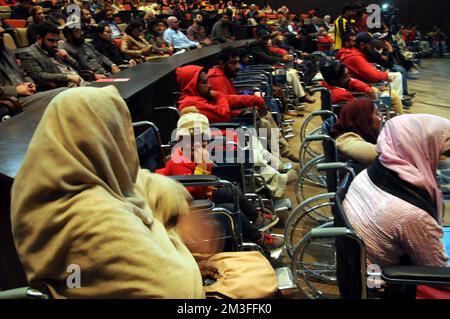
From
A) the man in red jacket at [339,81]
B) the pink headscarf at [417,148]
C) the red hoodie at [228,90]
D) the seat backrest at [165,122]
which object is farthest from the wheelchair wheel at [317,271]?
the seat backrest at [165,122]

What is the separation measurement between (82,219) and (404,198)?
3.25ft

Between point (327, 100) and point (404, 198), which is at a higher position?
point (404, 198)

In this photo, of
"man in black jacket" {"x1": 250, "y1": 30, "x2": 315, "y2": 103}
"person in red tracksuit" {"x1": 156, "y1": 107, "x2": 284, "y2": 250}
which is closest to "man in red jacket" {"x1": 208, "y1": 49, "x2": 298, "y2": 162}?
"person in red tracksuit" {"x1": 156, "y1": 107, "x2": 284, "y2": 250}

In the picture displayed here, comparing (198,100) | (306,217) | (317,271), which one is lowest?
(317,271)

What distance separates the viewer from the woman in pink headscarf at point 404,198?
1379mm

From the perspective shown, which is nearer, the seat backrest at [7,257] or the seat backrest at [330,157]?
the seat backrest at [7,257]

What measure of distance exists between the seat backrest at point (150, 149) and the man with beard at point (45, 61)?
5.24ft

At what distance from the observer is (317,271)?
82.2 inches

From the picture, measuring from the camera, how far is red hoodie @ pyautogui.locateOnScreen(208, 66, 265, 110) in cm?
342

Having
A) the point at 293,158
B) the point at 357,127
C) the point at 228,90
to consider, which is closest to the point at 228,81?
the point at 228,90

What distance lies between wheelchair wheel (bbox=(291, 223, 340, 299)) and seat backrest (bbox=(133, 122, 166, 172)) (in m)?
0.87

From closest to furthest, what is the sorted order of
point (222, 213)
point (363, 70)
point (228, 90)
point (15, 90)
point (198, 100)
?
point (222, 213) < point (15, 90) < point (198, 100) < point (228, 90) < point (363, 70)

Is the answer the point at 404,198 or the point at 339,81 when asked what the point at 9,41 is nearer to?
the point at 339,81

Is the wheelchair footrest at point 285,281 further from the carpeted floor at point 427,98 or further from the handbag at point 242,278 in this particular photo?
the handbag at point 242,278
